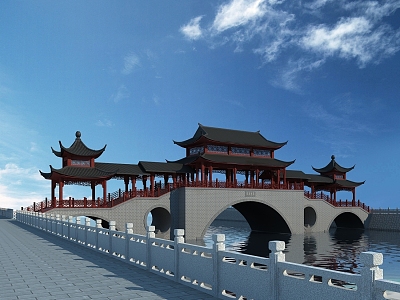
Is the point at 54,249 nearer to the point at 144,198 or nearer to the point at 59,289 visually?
the point at 59,289

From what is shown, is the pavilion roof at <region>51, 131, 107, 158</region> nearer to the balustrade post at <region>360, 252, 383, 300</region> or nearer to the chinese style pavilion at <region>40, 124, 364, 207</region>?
the chinese style pavilion at <region>40, 124, 364, 207</region>

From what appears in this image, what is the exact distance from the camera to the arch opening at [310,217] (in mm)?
A: 43291

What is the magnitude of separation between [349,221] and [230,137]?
74.2ft

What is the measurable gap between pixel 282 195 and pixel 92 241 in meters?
24.6

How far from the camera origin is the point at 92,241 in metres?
16.2

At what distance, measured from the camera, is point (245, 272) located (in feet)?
25.3

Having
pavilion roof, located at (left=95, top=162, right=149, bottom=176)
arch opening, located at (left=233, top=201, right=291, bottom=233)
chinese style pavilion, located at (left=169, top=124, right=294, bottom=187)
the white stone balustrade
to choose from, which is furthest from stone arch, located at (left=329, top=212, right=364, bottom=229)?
the white stone balustrade

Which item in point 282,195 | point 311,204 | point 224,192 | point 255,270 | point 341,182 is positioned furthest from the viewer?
point 341,182

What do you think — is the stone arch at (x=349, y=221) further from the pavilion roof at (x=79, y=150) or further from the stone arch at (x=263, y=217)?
the pavilion roof at (x=79, y=150)

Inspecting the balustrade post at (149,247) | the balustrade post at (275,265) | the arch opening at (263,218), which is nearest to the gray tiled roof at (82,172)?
the arch opening at (263,218)

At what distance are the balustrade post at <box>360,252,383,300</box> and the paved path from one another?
3.61 metres

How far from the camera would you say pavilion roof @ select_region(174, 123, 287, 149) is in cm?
3597

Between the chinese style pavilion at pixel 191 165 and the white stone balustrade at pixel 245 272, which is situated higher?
the chinese style pavilion at pixel 191 165

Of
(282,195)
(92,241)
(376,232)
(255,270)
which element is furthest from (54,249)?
(376,232)
